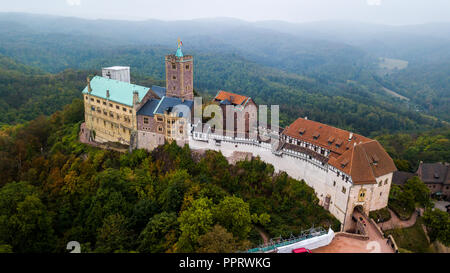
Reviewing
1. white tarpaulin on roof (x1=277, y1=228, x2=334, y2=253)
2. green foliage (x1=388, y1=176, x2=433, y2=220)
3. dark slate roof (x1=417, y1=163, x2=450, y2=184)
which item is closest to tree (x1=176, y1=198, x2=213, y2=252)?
white tarpaulin on roof (x1=277, y1=228, x2=334, y2=253)

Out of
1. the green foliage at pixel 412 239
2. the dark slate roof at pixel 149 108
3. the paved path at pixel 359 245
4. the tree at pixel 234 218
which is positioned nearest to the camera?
the paved path at pixel 359 245

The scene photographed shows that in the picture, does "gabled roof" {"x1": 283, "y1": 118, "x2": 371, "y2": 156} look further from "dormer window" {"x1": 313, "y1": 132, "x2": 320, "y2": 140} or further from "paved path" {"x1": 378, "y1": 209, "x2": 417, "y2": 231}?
"paved path" {"x1": 378, "y1": 209, "x2": 417, "y2": 231}

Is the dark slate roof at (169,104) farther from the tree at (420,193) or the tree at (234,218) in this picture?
the tree at (420,193)

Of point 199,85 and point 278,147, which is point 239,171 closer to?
point 278,147

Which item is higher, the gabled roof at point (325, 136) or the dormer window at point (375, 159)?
the gabled roof at point (325, 136)

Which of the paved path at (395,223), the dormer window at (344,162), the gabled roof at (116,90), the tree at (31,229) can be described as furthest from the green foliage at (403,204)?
the tree at (31,229)

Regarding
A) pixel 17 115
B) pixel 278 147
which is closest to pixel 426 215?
pixel 278 147

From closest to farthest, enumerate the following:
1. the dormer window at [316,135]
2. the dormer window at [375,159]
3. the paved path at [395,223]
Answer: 1. the paved path at [395,223]
2. the dormer window at [375,159]
3. the dormer window at [316,135]
